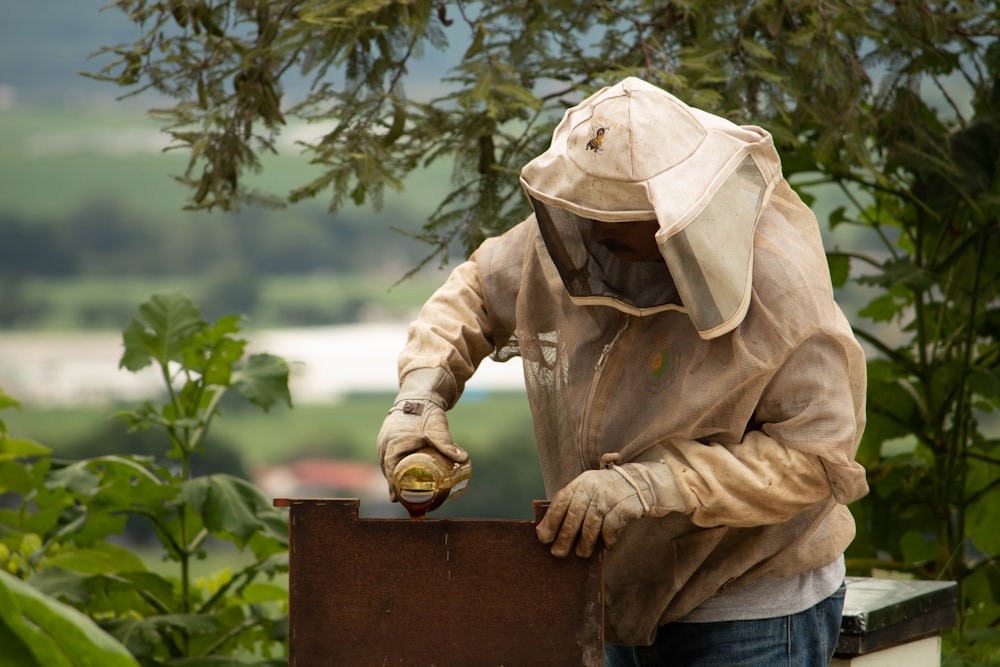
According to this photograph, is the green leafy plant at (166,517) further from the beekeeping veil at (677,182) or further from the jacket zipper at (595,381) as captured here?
the beekeeping veil at (677,182)

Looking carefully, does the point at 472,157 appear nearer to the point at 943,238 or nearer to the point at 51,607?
the point at 943,238

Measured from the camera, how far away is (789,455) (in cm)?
151

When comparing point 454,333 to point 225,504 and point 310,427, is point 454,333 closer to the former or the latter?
point 225,504

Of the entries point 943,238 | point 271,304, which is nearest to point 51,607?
point 943,238

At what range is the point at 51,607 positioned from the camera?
14.0 inches

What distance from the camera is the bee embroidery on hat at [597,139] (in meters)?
1.46

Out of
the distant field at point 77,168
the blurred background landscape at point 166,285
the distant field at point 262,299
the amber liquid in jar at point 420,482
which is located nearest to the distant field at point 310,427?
the blurred background landscape at point 166,285

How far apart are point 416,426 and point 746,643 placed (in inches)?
23.0

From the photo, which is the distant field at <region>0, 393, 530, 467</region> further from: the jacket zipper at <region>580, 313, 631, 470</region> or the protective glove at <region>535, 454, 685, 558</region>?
the protective glove at <region>535, 454, 685, 558</region>

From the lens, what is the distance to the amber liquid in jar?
1.56 metres

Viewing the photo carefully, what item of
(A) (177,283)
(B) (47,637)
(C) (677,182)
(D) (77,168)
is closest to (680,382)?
(C) (677,182)

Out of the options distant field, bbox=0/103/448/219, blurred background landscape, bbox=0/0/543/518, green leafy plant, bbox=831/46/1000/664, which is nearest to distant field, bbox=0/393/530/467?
blurred background landscape, bbox=0/0/543/518

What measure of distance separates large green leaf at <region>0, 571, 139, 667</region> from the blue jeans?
4.65 feet

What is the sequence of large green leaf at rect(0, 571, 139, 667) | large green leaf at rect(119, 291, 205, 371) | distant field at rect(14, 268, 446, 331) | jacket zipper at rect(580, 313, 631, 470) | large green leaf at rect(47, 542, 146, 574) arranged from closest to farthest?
large green leaf at rect(0, 571, 139, 667), jacket zipper at rect(580, 313, 631, 470), large green leaf at rect(47, 542, 146, 574), large green leaf at rect(119, 291, 205, 371), distant field at rect(14, 268, 446, 331)
